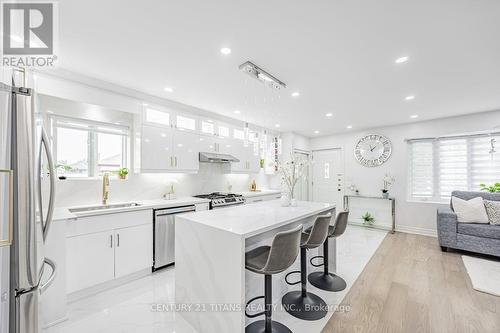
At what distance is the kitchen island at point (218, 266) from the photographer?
156 centimetres

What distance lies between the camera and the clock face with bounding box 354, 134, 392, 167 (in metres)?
5.42

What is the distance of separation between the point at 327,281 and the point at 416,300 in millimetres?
917

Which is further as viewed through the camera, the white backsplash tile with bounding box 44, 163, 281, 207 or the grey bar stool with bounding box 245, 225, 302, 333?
the white backsplash tile with bounding box 44, 163, 281, 207

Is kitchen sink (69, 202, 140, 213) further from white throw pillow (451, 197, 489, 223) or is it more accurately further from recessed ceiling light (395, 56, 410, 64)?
white throw pillow (451, 197, 489, 223)

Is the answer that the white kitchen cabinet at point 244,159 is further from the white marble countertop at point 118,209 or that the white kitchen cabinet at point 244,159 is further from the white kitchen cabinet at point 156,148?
A: the white kitchen cabinet at point 156,148

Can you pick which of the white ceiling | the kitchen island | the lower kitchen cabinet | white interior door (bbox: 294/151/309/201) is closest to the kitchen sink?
the lower kitchen cabinet

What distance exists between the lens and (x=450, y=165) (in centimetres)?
478

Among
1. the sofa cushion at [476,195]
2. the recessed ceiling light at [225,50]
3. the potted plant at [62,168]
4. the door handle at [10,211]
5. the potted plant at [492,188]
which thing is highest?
the recessed ceiling light at [225,50]

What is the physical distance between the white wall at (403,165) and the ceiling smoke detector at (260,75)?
13.0 ft

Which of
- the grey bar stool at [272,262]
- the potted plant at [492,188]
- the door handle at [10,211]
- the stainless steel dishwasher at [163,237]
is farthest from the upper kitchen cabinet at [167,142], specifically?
the potted plant at [492,188]

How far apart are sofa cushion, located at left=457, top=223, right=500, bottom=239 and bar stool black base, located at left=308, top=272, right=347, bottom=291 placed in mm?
2648

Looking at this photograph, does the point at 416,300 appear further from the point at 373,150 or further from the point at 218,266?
the point at 373,150

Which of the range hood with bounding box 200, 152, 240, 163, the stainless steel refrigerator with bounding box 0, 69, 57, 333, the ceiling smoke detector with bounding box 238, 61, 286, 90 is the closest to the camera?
the stainless steel refrigerator with bounding box 0, 69, 57, 333

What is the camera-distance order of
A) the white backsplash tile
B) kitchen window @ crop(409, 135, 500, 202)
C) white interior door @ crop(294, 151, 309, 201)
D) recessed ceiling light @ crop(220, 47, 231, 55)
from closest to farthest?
1. recessed ceiling light @ crop(220, 47, 231, 55)
2. the white backsplash tile
3. kitchen window @ crop(409, 135, 500, 202)
4. white interior door @ crop(294, 151, 309, 201)
